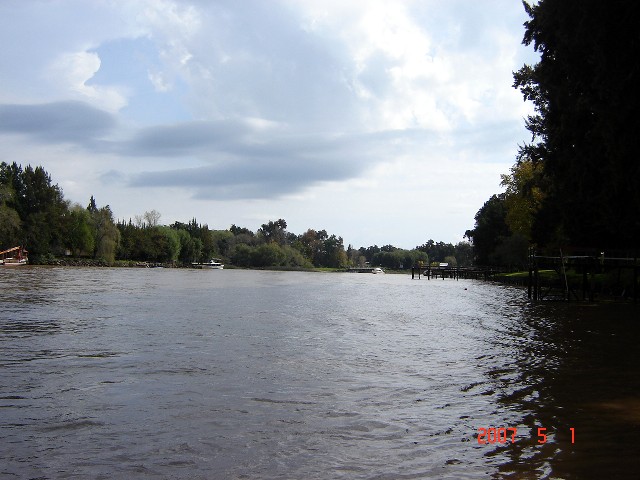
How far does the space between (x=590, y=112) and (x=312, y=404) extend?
25259 mm

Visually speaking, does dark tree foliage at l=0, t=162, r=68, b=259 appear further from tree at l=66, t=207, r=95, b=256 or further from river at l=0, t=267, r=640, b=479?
river at l=0, t=267, r=640, b=479

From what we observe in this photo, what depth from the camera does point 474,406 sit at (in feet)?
34.3

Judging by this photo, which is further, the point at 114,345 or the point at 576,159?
the point at 576,159

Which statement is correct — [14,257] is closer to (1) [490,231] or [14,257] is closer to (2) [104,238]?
(2) [104,238]

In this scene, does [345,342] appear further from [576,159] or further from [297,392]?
[576,159]

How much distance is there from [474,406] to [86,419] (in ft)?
21.9

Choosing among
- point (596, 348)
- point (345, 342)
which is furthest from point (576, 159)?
point (345, 342)

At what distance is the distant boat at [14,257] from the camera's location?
342ft
